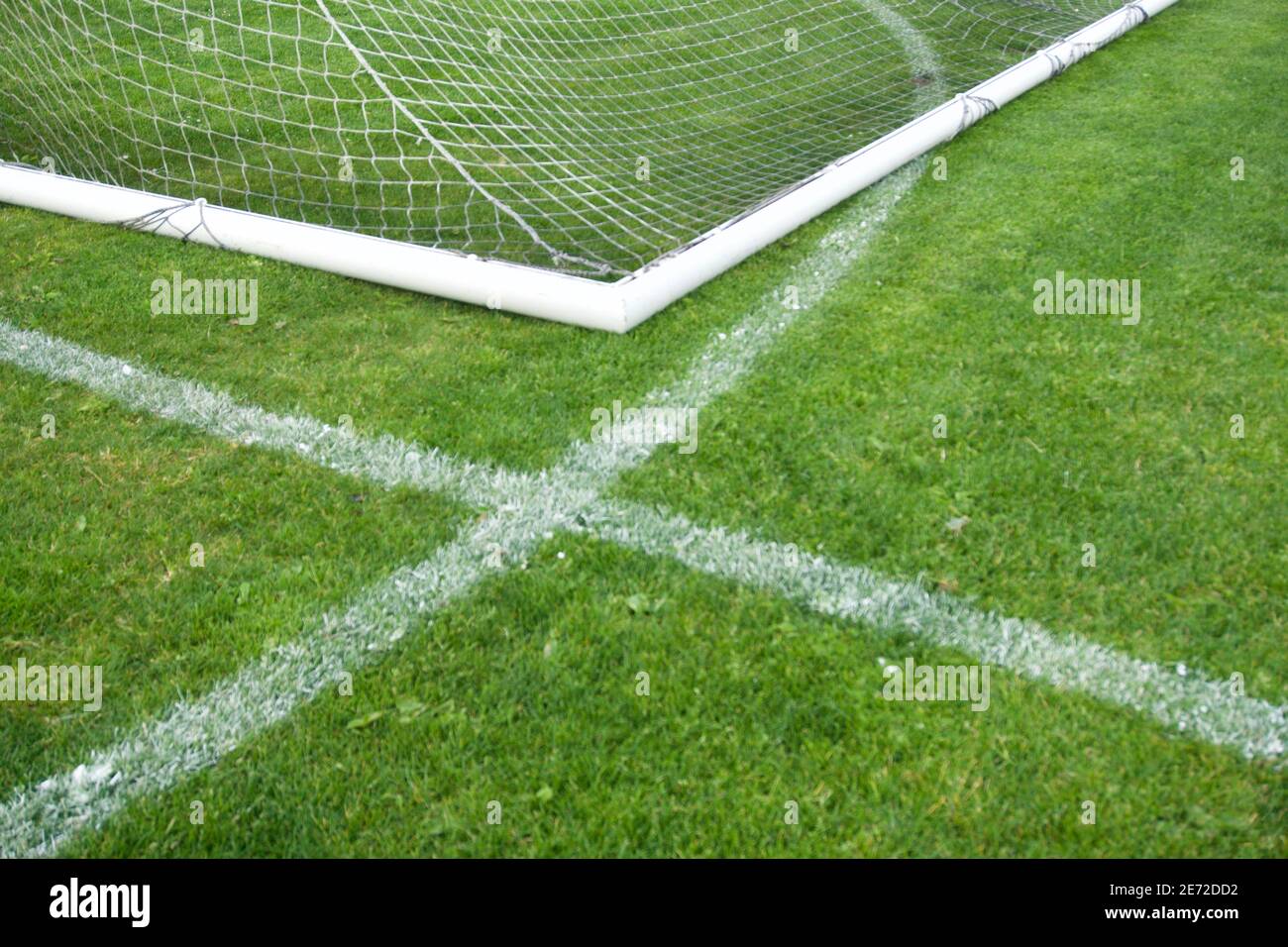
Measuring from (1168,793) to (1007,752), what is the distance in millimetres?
309

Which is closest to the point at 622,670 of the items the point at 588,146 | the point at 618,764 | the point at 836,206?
the point at 618,764

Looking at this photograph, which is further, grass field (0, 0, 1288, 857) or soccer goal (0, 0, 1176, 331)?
soccer goal (0, 0, 1176, 331)

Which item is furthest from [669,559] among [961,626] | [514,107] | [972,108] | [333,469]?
[972,108]

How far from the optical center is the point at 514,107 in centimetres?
588

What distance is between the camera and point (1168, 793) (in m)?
2.23

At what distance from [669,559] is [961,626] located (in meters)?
0.75

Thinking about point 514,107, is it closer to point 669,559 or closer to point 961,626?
point 669,559

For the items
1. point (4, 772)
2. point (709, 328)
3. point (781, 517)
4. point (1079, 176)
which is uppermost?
point (1079, 176)

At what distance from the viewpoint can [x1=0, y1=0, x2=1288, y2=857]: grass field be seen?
2.25 m

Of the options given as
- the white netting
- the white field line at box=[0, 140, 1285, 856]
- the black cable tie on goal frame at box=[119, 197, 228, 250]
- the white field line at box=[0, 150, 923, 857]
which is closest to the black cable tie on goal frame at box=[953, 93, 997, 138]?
the white netting

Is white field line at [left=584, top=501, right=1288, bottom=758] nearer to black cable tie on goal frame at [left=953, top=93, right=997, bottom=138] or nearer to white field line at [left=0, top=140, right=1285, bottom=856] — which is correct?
white field line at [left=0, top=140, right=1285, bottom=856]

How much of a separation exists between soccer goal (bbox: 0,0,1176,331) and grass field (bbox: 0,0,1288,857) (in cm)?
22

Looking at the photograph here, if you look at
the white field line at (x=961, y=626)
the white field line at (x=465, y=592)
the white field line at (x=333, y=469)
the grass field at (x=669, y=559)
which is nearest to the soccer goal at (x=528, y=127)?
the grass field at (x=669, y=559)

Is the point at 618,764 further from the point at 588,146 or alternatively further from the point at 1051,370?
the point at 588,146
